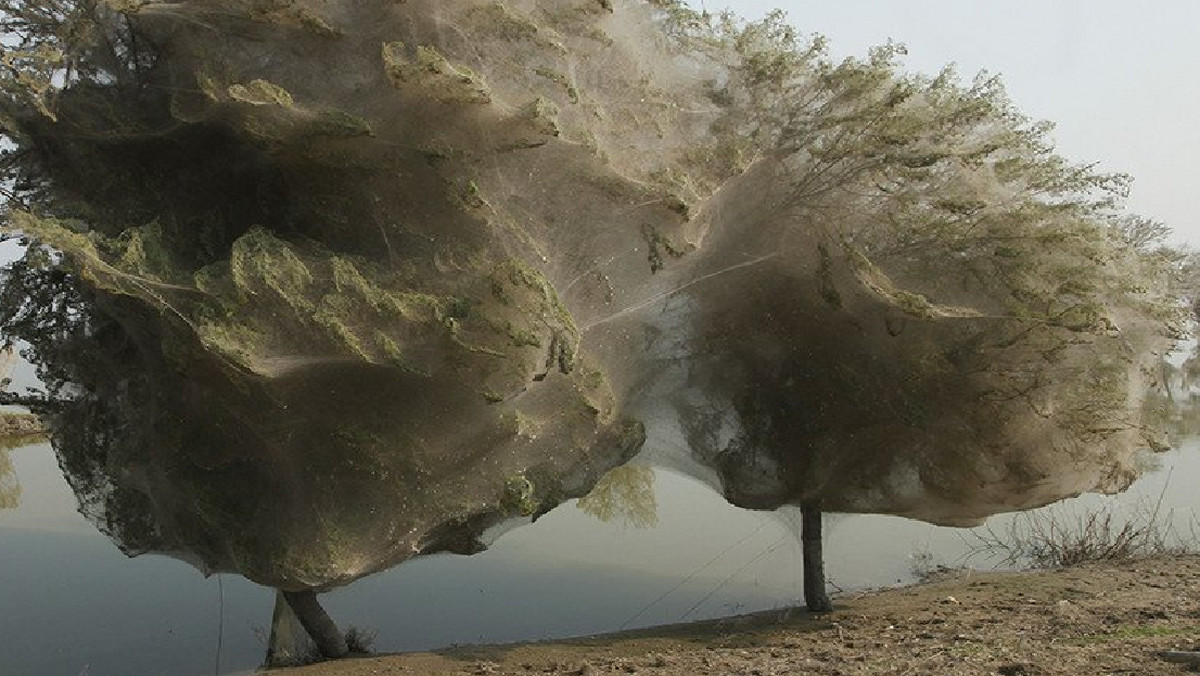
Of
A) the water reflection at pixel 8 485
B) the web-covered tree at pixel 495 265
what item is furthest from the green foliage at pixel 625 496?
the water reflection at pixel 8 485

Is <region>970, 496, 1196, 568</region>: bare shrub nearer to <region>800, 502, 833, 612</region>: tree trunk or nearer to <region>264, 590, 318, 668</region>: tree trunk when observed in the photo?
<region>800, 502, 833, 612</region>: tree trunk

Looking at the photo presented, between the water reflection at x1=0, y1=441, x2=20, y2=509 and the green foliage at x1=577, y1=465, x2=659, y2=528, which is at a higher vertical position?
the water reflection at x1=0, y1=441, x2=20, y2=509

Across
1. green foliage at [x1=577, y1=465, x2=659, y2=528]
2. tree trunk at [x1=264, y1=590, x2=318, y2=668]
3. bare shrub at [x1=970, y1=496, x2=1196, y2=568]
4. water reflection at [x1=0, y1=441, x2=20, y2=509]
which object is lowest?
bare shrub at [x1=970, y1=496, x2=1196, y2=568]

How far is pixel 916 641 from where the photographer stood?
646 centimetres

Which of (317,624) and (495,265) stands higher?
(495,265)

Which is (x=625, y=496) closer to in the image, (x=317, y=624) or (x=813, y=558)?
(x=813, y=558)

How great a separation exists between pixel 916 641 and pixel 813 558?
5.74ft

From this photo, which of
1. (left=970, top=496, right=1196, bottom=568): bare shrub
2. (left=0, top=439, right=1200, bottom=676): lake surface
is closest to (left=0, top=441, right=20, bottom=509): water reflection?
(left=0, top=439, right=1200, bottom=676): lake surface

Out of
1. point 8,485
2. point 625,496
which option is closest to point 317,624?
point 625,496

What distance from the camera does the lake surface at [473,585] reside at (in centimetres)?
863

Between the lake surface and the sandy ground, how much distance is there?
128cm

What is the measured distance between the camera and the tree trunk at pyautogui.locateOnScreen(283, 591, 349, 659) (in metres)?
6.76

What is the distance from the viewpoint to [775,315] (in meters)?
7.20

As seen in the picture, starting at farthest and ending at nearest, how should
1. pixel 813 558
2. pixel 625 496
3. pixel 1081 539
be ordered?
pixel 1081 539 → pixel 625 496 → pixel 813 558
